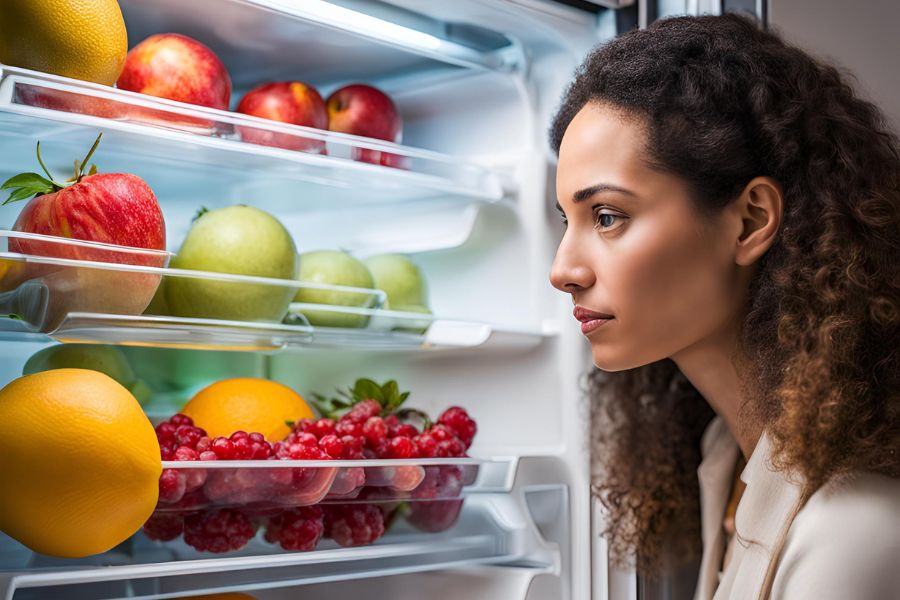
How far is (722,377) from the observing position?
1.18 m

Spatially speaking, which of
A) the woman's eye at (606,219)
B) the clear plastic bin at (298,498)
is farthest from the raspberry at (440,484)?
the woman's eye at (606,219)

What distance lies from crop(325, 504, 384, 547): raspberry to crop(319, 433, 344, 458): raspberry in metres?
0.07

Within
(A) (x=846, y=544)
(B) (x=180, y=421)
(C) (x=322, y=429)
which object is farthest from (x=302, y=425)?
(A) (x=846, y=544)

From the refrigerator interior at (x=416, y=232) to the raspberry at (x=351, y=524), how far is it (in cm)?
3

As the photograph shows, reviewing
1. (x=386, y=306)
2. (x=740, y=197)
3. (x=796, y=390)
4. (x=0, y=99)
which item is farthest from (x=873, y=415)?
(x=0, y=99)

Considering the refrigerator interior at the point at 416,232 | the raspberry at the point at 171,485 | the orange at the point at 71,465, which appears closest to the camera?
the orange at the point at 71,465

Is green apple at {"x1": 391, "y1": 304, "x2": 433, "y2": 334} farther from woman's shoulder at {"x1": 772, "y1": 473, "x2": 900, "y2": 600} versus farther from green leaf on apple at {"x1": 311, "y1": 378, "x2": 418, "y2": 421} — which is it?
woman's shoulder at {"x1": 772, "y1": 473, "x2": 900, "y2": 600}

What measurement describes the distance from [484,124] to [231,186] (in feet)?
1.18

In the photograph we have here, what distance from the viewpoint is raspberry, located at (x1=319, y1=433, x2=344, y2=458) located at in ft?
3.28

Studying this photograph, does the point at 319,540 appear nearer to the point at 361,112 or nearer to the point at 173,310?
the point at 173,310

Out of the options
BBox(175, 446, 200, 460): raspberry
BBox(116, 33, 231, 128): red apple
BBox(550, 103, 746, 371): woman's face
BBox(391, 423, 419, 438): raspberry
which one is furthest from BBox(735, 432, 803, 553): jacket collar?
BBox(116, 33, 231, 128): red apple

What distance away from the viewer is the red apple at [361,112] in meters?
1.24

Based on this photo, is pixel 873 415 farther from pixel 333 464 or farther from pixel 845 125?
pixel 333 464

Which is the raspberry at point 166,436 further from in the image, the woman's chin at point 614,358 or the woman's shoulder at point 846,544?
the woman's shoulder at point 846,544
